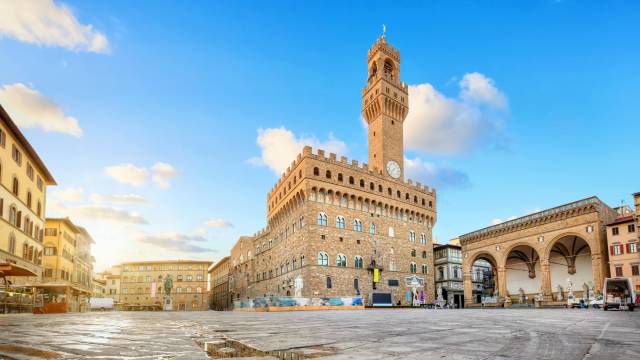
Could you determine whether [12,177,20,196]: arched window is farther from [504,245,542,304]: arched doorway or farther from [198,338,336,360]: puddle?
[504,245,542,304]: arched doorway

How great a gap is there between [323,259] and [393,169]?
16351 mm

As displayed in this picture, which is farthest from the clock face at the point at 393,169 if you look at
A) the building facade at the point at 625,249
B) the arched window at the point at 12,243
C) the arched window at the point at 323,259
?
the arched window at the point at 12,243

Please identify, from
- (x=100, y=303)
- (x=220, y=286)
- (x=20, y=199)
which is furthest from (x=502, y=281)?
(x=220, y=286)

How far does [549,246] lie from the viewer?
43.3 metres

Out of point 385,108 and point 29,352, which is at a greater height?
point 385,108

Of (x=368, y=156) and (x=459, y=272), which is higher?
(x=368, y=156)

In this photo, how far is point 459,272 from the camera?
63.4m

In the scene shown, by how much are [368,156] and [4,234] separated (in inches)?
1594

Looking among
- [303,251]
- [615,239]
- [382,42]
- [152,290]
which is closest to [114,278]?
[152,290]

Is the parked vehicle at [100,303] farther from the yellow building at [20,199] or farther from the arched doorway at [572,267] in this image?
the arched doorway at [572,267]

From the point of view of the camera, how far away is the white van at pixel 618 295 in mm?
29734

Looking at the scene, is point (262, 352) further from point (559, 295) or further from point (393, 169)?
point (393, 169)

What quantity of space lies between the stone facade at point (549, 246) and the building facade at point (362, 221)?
307 inches

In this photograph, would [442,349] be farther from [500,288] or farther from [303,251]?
[500,288]
